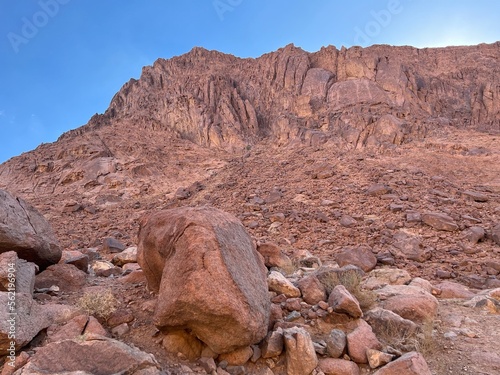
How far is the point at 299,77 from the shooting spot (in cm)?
3020

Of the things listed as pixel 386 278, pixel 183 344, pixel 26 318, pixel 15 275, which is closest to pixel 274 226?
pixel 386 278

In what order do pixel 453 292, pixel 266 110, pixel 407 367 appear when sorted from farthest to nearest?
pixel 266 110
pixel 453 292
pixel 407 367

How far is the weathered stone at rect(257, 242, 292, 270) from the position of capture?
6.88 m

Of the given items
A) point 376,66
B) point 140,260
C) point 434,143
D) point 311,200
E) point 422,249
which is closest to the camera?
point 140,260

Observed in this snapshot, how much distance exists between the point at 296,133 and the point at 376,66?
36.6 feet

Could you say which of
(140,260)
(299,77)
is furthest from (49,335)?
(299,77)

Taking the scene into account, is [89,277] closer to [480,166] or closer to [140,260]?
[140,260]

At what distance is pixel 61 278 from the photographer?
5180 millimetres

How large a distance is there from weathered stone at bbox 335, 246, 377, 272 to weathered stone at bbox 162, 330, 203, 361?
5318mm

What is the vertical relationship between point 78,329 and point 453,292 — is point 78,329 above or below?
above

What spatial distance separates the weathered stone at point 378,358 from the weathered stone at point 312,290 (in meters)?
1.26

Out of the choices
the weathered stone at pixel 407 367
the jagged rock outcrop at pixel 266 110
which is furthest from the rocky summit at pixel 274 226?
the jagged rock outcrop at pixel 266 110

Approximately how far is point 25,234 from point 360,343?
528 centimetres

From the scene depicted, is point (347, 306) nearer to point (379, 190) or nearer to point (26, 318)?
point (26, 318)
